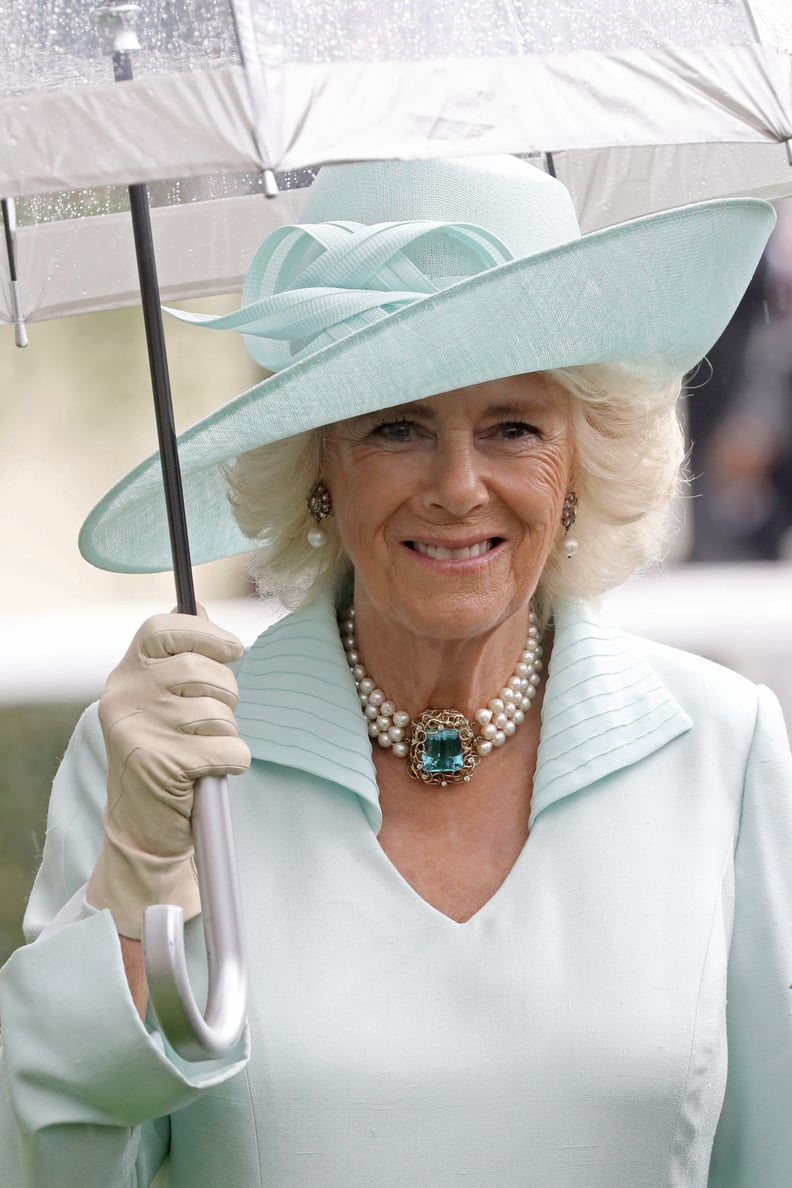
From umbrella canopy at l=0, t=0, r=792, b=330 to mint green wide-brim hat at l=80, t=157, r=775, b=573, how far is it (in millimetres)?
331

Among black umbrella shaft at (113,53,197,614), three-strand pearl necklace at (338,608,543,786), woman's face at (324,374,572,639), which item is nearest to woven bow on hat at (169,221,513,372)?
woman's face at (324,374,572,639)

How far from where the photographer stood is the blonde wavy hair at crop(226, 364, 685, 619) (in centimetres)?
219

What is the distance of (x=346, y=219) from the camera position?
6.88 feet

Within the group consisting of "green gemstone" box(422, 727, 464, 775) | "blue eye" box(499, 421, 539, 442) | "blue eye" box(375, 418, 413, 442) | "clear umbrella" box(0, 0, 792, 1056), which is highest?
"clear umbrella" box(0, 0, 792, 1056)

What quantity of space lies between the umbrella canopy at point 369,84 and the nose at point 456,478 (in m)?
0.62

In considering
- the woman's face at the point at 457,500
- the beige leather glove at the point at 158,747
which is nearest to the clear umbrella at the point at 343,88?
the beige leather glove at the point at 158,747

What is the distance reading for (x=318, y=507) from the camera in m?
2.26

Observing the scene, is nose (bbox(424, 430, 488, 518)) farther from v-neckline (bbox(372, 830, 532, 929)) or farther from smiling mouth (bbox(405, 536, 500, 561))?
v-neckline (bbox(372, 830, 532, 929))

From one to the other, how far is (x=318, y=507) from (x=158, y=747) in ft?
1.94

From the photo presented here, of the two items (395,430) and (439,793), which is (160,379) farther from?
(439,793)

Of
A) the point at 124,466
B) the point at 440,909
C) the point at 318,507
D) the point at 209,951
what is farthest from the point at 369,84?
the point at 124,466

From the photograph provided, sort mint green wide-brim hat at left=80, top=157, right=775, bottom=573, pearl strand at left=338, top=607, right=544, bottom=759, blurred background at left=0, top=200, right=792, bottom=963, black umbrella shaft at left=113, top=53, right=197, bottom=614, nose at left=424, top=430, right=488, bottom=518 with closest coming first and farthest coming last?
black umbrella shaft at left=113, top=53, right=197, bottom=614 < mint green wide-brim hat at left=80, top=157, right=775, bottom=573 < nose at left=424, top=430, right=488, bottom=518 < pearl strand at left=338, top=607, right=544, bottom=759 < blurred background at left=0, top=200, right=792, bottom=963

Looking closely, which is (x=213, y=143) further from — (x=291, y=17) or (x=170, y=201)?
(x=170, y=201)

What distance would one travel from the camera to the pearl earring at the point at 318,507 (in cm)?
224
